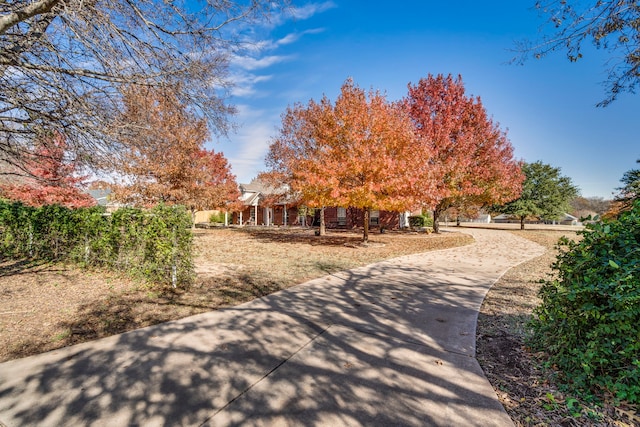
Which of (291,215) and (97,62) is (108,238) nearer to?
(97,62)

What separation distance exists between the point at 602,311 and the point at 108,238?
9.14 m

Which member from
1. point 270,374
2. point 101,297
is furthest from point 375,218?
point 270,374

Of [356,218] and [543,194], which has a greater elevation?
[543,194]

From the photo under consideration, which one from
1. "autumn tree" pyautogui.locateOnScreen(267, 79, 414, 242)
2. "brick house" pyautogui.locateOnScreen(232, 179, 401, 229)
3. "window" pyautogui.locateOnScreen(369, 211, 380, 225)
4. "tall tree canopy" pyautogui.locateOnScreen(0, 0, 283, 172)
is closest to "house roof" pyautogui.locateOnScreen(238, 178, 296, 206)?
"brick house" pyautogui.locateOnScreen(232, 179, 401, 229)

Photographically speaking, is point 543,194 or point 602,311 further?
point 543,194

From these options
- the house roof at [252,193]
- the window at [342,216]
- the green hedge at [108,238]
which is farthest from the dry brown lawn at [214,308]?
the house roof at [252,193]

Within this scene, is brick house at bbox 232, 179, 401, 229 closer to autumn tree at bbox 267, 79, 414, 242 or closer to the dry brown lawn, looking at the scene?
autumn tree at bbox 267, 79, 414, 242

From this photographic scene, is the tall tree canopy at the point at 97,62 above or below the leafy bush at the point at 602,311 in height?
above

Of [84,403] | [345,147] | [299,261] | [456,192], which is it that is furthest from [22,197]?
[456,192]

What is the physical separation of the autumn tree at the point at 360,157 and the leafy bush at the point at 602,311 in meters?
8.47

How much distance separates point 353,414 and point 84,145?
21.5ft

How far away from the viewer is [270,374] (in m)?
2.90

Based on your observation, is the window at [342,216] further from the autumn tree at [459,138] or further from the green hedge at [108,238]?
the green hedge at [108,238]

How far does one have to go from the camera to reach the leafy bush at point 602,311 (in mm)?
2250
